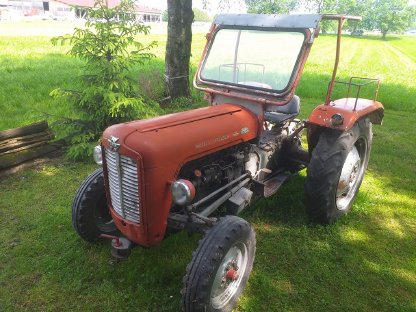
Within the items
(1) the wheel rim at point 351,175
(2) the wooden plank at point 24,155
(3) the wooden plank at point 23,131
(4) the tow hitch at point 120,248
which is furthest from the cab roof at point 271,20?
(2) the wooden plank at point 24,155

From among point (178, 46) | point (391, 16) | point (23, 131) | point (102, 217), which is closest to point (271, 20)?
point (102, 217)

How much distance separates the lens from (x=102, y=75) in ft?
17.6

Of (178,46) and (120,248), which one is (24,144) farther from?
(178,46)

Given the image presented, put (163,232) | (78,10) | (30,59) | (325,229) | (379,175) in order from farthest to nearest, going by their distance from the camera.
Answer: (30,59) < (78,10) < (379,175) < (325,229) < (163,232)

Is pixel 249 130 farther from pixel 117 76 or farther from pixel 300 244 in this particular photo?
pixel 117 76

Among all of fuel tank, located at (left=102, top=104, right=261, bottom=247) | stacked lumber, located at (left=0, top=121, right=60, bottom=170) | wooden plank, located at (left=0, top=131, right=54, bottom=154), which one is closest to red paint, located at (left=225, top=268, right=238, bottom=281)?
fuel tank, located at (left=102, top=104, right=261, bottom=247)

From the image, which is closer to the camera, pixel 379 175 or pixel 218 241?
pixel 218 241

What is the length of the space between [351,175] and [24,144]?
442cm

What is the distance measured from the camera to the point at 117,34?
18.0ft

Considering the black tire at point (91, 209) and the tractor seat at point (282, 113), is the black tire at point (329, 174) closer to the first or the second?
the tractor seat at point (282, 113)

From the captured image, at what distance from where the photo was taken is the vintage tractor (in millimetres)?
2562

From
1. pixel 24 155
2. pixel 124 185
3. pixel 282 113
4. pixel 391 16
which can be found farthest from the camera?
pixel 391 16

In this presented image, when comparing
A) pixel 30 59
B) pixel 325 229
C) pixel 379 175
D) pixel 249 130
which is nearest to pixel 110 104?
pixel 249 130

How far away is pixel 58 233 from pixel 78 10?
3773 mm
